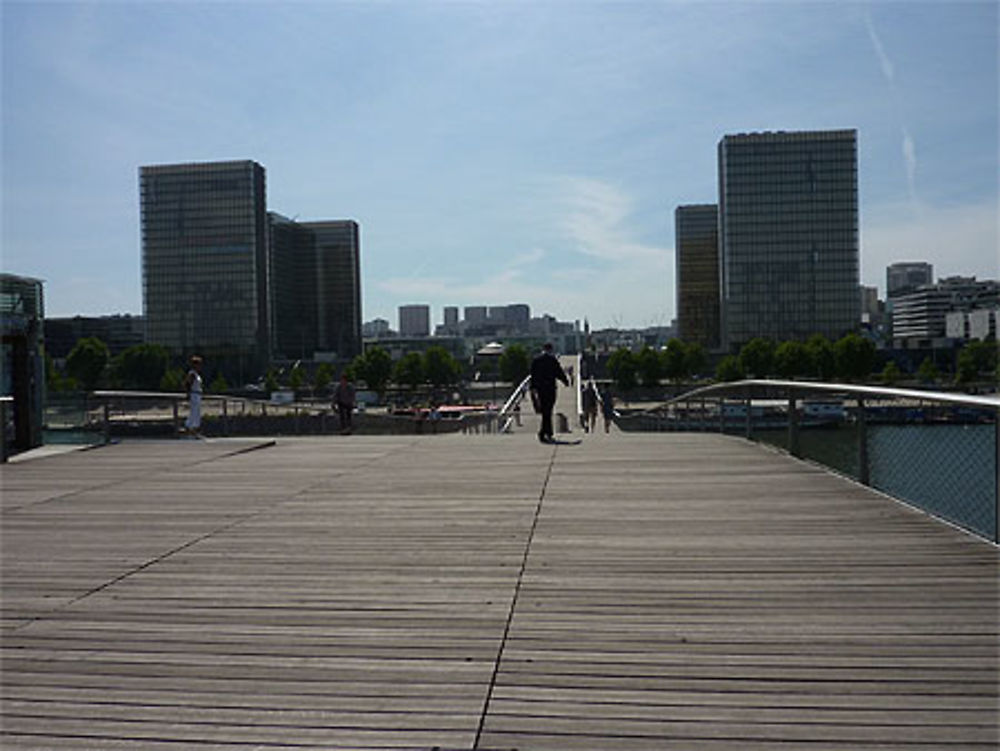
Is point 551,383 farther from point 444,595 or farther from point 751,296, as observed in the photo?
point 751,296

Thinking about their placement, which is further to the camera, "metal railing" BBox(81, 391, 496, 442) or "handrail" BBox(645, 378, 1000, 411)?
"metal railing" BBox(81, 391, 496, 442)

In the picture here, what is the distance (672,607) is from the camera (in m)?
3.54

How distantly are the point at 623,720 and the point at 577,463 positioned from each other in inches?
234

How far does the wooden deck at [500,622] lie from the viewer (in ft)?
8.20

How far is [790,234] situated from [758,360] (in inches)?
1484

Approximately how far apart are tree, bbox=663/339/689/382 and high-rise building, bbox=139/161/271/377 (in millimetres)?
57771

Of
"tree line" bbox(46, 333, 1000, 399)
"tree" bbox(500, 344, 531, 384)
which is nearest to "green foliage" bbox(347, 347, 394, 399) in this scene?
"tree line" bbox(46, 333, 1000, 399)

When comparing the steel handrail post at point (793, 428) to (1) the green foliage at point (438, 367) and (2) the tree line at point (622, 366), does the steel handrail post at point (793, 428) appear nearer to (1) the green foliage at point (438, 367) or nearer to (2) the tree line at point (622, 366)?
(2) the tree line at point (622, 366)

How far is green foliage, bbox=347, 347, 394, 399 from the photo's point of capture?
89.9 metres

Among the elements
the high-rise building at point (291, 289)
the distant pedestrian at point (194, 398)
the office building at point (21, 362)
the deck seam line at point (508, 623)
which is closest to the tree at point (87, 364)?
the high-rise building at point (291, 289)

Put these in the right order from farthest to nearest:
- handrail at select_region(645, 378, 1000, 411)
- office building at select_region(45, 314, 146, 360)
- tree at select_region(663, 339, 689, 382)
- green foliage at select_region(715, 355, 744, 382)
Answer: office building at select_region(45, 314, 146, 360)
tree at select_region(663, 339, 689, 382)
green foliage at select_region(715, 355, 744, 382)
handrail at select_region(645, 378, 1000, 411)

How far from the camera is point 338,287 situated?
150m

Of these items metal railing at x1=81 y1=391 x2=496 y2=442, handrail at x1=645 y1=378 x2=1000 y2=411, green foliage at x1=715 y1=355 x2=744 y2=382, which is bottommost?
green foliage at x1=715 y1=355 x2=744 y2=382

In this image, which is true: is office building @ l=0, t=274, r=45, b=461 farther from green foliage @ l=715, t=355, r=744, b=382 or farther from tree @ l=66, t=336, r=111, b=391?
green foliage @ l=715, t=355, r=744, b=382
